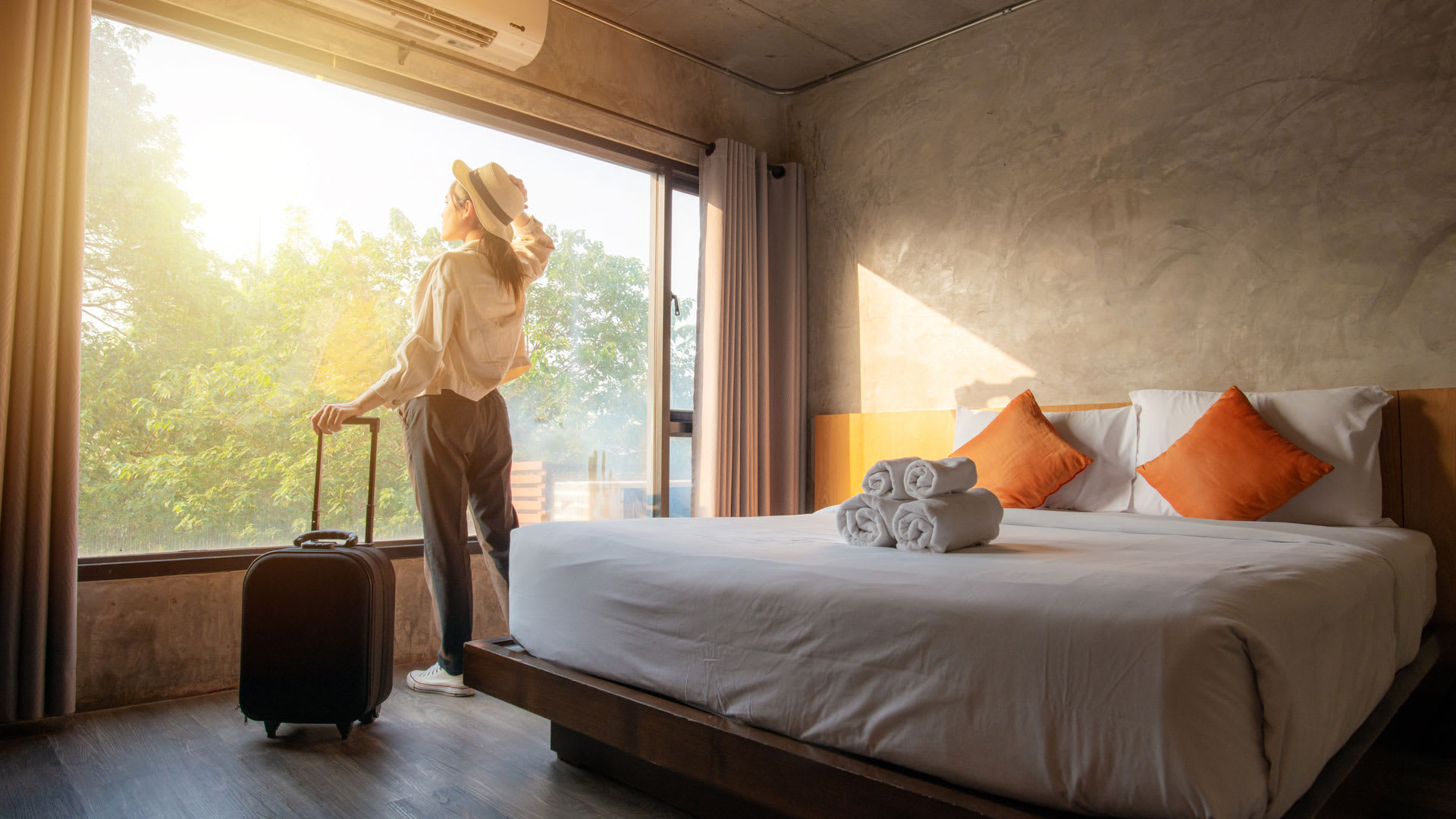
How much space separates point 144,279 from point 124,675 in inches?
50.6

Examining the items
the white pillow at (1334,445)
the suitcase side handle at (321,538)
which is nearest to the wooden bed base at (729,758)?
the white pillow at (1334,445)

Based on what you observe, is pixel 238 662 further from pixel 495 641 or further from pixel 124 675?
pixel 495 641

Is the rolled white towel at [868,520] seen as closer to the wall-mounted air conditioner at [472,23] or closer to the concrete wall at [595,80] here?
the wall-mounted air conditioner at [472,23]

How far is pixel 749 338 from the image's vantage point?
450 cm

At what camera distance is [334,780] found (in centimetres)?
214

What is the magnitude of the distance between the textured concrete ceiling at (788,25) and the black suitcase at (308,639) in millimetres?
2757

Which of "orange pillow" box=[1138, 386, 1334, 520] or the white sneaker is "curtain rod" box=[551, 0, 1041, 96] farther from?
the white sneaker

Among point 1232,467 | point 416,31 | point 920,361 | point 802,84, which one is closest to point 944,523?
point 1232,467

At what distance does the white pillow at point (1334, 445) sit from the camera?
8.88 ft

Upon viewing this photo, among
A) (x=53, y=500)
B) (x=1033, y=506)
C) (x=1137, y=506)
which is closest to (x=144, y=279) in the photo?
(x=53, y=500)

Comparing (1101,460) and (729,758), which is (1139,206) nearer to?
(1101,460)

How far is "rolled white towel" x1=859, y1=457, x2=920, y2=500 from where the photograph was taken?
2.10 meters

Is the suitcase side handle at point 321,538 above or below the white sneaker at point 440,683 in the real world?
above

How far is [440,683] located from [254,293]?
153cm
